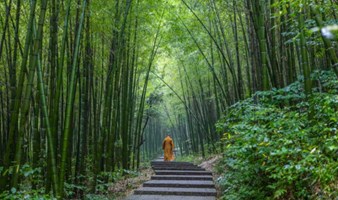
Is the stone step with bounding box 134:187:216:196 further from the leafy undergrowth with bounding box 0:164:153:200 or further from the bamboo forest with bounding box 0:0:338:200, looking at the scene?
the leafy undergrowth with bounding box 0:164:153:200

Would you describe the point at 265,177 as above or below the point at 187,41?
below

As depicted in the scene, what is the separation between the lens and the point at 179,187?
4.85 meters

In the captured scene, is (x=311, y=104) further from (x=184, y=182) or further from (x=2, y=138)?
(x=2, y=138)

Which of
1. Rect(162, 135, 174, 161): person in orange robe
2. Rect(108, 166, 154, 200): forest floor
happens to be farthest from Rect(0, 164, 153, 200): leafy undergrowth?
Rect(162, 135, 174, 161): person in orange robe

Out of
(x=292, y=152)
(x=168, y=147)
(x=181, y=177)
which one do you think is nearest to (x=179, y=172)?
(x=181, y=177)

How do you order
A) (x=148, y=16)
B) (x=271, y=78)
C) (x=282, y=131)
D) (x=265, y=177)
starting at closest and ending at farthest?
(x=282, y=131), (x=265, y=177), (x=271, y=78), (x=148, y=16)

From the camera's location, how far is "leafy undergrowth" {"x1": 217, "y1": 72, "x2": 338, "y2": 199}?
219cm

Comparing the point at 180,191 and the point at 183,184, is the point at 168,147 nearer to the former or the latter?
the point at 183,184

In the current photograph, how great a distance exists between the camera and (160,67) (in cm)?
1359

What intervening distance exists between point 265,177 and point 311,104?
85 centimetres

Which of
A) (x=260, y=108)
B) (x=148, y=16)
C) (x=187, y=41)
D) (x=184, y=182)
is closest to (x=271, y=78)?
(x=260, y=108)

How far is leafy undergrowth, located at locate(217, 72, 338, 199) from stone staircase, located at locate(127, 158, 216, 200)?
1.09 meters

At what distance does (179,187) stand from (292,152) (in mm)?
2897

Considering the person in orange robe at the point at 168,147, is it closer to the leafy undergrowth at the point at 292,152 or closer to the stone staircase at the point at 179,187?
the stone staircase at the point at 179,187
